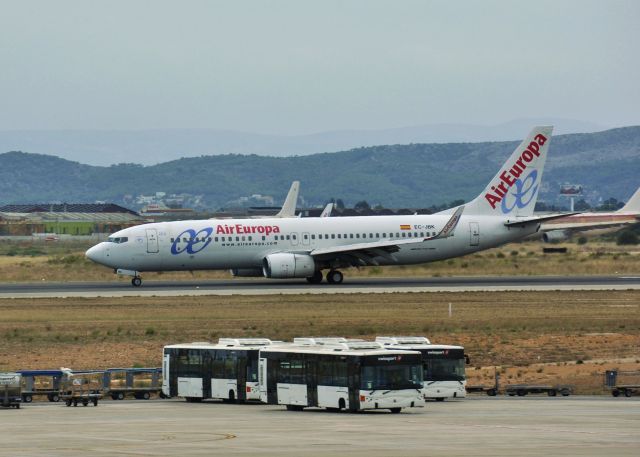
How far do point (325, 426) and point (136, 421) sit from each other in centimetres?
583

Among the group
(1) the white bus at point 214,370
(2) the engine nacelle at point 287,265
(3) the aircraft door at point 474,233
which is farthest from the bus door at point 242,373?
(3) the aircraft door at point 474,233

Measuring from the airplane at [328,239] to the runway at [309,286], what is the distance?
143 cm

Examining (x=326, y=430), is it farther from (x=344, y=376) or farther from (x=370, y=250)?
(x=370, y=250)

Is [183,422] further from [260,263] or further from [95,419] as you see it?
[260,263]

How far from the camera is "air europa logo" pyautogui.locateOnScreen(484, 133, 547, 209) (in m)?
98.1

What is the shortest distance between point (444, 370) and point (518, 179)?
51.3m

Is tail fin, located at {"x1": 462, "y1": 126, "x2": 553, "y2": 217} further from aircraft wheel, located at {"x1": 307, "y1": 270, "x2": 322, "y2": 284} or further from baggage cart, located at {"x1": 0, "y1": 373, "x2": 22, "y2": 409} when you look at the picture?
baggage cart, located at {"x1": 0, "y1": 373, "x2": 22, "y2": 409}

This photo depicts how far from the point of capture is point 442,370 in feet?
160

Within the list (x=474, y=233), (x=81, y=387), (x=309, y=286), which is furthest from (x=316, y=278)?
(x=81, y=387)

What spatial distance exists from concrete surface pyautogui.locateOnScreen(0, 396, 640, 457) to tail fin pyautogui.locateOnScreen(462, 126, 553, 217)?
50071 mm

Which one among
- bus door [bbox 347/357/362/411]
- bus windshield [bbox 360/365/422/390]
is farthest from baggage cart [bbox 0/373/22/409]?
bus windshield [bbox 360/365/422/390]

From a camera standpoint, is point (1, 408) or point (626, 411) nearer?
point (626, 411)

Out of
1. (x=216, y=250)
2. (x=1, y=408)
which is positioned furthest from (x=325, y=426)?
(x=216, y=250)

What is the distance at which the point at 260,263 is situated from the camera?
9262cm
